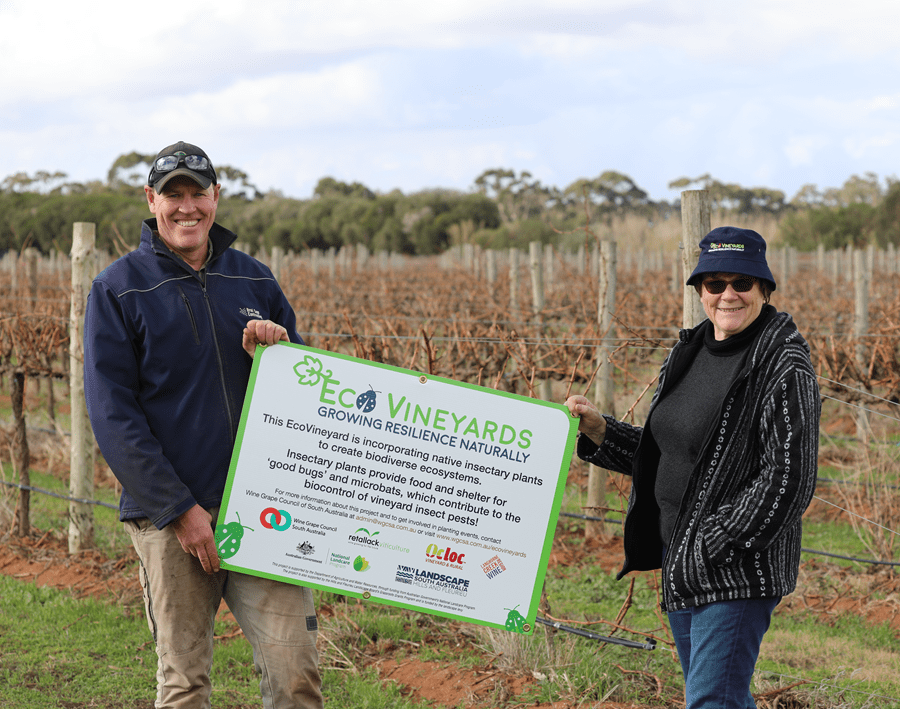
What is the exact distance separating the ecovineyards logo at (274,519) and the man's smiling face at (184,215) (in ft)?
2.72

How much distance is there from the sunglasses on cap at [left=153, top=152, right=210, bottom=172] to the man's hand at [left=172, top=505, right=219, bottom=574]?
107 cm

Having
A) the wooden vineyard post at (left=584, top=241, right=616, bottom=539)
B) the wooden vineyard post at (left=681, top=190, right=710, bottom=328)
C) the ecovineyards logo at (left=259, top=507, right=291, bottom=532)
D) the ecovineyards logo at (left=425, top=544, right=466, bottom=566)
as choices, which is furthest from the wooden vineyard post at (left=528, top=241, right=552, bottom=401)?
the ecovineyards logo at (left=259, top=507, right=291, bottom=532)

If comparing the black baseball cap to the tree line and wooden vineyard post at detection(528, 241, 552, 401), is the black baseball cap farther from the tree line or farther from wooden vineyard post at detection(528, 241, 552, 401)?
the tree line

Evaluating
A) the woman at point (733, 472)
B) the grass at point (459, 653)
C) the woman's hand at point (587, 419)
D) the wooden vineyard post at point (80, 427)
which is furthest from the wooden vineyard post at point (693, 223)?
the wooden vineyard post at point (80, 427)

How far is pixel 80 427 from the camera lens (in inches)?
234

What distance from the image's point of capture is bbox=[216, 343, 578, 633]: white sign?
2.78 meters

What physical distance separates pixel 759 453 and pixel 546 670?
7.11 feet

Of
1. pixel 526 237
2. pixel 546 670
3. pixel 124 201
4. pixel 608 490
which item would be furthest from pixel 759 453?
pixel 124 201

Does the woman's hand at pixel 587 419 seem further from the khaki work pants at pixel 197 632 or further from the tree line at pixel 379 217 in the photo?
the tree line at pixel 379 217

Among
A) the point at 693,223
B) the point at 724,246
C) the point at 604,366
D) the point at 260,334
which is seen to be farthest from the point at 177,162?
the point at 604,366

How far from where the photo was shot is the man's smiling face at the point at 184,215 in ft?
9.10

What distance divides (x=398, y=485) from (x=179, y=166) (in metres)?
1.24

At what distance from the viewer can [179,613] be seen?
269 cm

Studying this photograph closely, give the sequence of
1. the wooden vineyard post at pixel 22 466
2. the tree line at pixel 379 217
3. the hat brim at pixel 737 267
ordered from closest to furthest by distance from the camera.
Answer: the hat brim at pixel 737 267 < the wooden vineyard post at pixel 22 466 < the tree line at pixel 379 217
